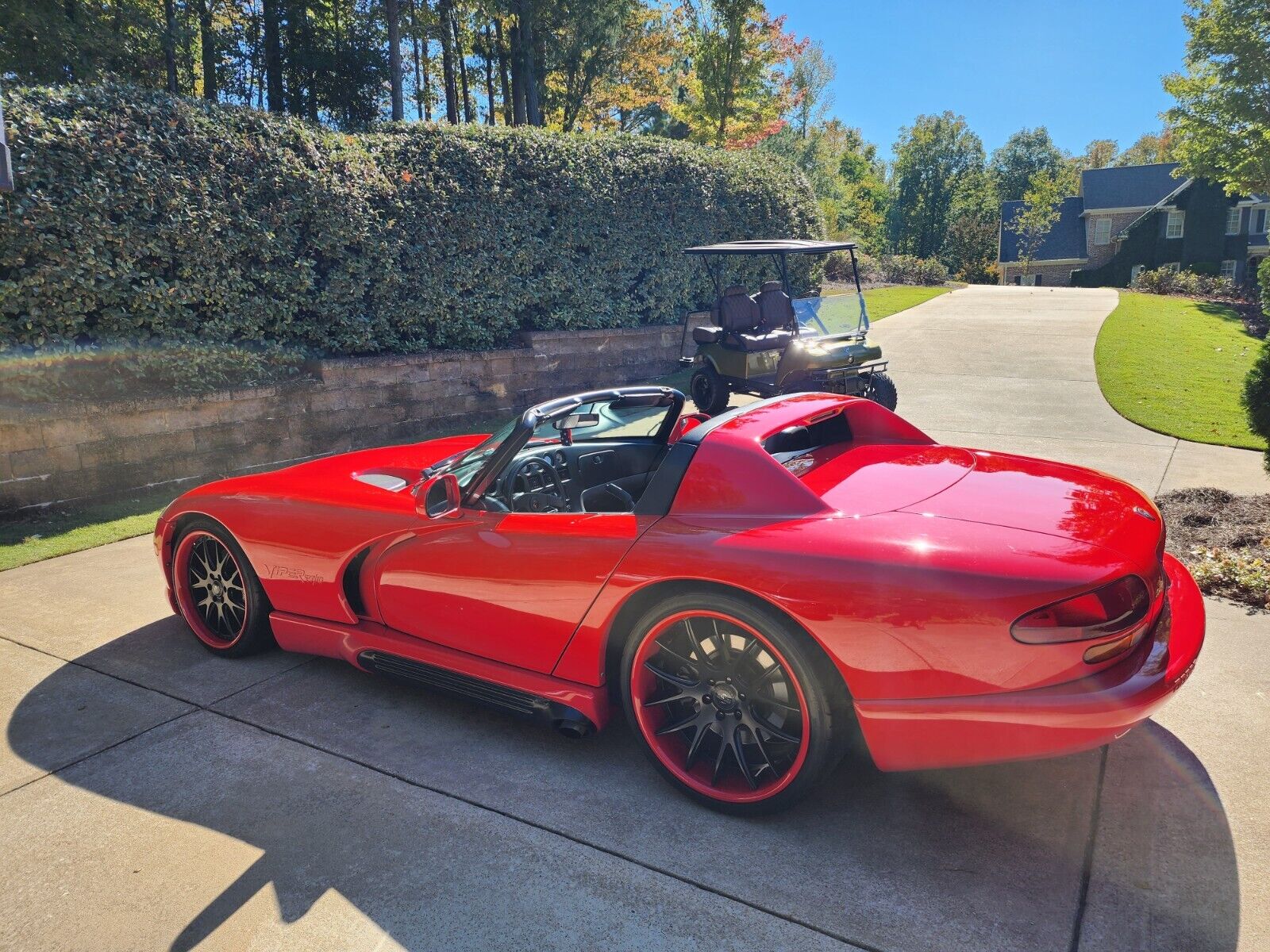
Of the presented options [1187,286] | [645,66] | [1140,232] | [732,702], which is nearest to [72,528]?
[732,702]

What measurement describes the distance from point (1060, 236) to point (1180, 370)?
4650 cm

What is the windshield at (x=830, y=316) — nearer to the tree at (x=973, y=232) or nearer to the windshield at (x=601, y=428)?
the windshield at (x=601, y=428)

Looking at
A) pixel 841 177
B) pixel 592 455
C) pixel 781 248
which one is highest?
pixel 841 177

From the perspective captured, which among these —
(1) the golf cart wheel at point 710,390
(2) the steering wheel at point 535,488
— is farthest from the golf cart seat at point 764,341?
(2) the steering wheel at point 535,488

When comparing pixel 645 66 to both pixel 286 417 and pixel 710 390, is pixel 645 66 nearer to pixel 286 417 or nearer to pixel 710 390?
pixel 710 390

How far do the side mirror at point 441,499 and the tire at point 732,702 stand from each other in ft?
2.83

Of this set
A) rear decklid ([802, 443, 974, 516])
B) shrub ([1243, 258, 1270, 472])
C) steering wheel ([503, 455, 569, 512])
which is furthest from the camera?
shrub ([1243, 258, 1270, 472])

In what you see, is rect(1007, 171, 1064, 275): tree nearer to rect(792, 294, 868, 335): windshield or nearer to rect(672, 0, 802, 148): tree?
rect(672, 0, 802, 148): tree

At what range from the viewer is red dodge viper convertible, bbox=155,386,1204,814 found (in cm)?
224

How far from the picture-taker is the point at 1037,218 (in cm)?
5000

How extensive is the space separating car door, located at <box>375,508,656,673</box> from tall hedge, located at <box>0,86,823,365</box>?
5098 mm

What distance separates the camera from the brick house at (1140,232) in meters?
40.5

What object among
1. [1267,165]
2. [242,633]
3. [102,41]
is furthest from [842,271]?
[242,633]

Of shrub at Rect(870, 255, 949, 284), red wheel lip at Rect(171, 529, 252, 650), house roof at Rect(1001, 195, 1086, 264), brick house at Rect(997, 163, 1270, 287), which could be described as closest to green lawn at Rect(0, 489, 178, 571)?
red wheel lip at Rect(171, 529, 252, 650)
